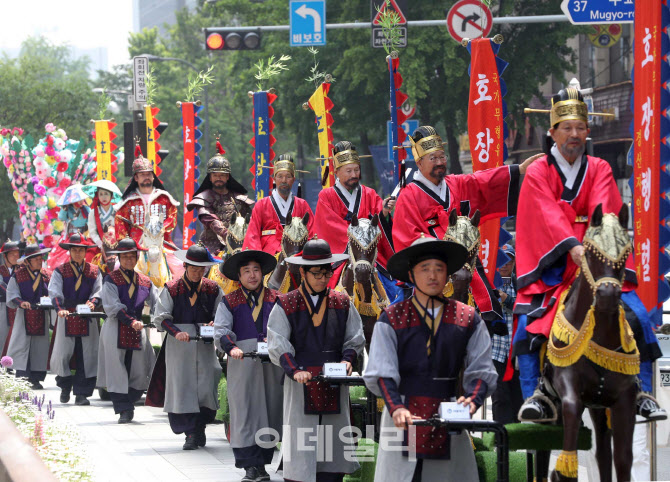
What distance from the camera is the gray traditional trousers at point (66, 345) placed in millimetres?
17266

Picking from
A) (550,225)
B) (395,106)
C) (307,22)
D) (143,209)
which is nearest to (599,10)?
(395,106)

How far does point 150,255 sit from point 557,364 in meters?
11.1

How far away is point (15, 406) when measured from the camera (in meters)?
11.3

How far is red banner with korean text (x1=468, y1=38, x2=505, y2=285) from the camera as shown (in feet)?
37.8

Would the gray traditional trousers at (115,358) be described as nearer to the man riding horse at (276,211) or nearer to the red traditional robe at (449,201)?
the man riding horse at (276,211)

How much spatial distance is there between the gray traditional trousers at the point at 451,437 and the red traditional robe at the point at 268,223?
6274 millimetres

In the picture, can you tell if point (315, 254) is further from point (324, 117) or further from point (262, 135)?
point (262, 135)

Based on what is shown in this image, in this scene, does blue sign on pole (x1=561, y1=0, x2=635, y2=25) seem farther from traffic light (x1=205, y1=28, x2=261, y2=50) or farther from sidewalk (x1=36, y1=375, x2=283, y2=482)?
traffic light (x1=205, y1=28, x2=261, y2=50)

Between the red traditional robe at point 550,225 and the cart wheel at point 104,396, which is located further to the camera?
the cart wheel at point 104,396

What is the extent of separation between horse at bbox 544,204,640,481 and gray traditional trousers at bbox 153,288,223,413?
6.14 m

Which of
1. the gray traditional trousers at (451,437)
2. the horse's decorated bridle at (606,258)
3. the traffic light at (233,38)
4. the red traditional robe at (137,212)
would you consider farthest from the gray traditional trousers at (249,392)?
the traffic light at (233,38)

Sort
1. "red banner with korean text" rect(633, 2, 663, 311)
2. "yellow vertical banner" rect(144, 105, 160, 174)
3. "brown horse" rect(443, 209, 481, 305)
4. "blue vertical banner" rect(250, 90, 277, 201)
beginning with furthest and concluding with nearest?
1. "yellow vertical banner" rect(144, 105, 160, 174)
2. "blue vertical banner" rect(250, 90, 277, 201)
3. "red banner with korean text" rect(633, 2, 663, 311)
4. "brown horse" rect(443, 209, 481, 305)

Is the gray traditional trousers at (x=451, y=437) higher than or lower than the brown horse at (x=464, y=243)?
lower

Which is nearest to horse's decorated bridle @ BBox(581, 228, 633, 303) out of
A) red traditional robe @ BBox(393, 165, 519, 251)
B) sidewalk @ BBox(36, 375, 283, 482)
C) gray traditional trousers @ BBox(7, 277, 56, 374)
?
red traditional robe @ BBox(393, 165, 519, 251)
